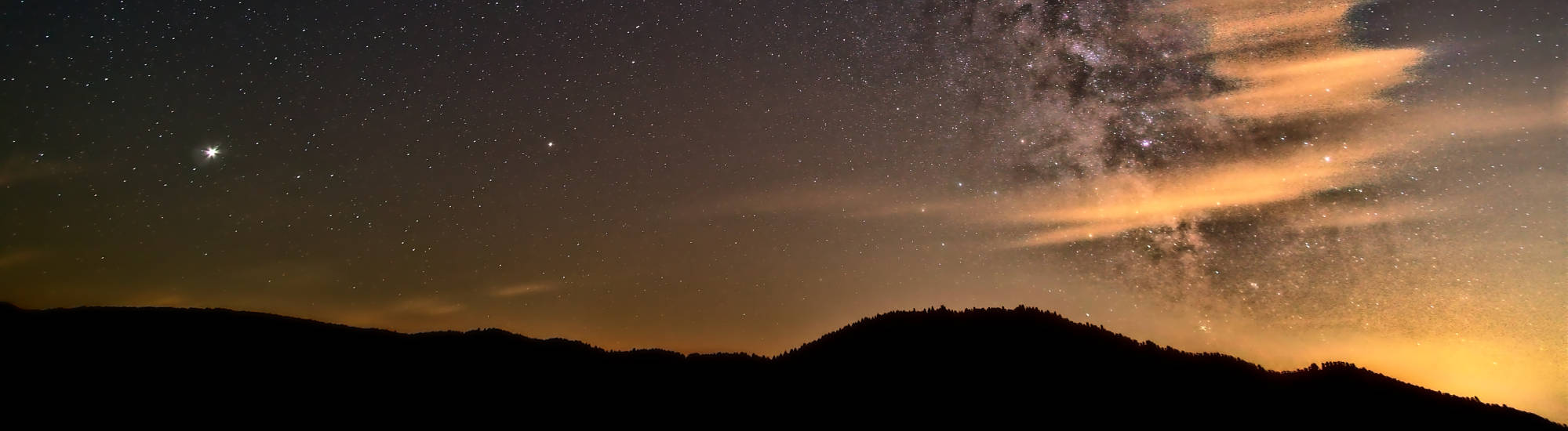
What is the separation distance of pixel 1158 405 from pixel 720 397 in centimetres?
1296

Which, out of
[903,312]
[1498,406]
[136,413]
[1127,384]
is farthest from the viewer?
[903,312]

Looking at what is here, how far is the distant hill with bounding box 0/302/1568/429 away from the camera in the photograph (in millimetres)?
16516

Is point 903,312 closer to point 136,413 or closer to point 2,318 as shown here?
point 136,413

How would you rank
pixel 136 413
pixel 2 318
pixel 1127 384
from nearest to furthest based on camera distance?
1. pixel 136 413
2. pixel 2 318
3. pixel 1127 384

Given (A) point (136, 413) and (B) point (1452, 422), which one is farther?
(B) point (1452, 422)

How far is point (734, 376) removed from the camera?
2223 centimetres

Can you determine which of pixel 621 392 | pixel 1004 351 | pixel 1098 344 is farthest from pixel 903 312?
pixel 621 392

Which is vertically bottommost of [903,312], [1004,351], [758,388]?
[758,388]

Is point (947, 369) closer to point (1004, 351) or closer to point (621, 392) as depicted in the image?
point (1004, 351)

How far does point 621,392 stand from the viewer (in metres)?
20.0

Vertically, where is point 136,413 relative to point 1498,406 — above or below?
below

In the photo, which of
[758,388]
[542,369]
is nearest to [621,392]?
[542,369]

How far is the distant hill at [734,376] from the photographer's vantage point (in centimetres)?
1652

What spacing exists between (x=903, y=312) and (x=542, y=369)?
14.4 metres
